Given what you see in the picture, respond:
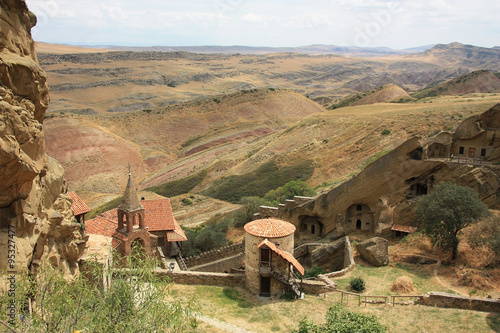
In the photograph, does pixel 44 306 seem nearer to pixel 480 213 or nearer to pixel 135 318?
pixel 135 318

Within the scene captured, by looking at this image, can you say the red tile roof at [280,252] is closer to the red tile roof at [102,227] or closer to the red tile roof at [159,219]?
the red tile roof at [159,219]

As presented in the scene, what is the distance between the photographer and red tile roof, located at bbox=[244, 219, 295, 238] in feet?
73.7

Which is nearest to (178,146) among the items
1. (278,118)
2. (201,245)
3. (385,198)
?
(278,118)

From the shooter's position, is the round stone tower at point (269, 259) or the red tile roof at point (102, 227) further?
the red tile roof at point (102, 227)

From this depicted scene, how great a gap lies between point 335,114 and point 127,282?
65.9m

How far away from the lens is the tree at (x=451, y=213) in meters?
23.2

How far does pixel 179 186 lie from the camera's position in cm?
6259

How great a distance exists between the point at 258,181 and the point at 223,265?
82.7 feet

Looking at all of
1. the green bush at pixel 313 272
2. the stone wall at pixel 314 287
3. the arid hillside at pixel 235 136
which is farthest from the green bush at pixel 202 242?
the arid hillside at pixel 235 136

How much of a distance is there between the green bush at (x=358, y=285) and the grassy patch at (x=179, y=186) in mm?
41495

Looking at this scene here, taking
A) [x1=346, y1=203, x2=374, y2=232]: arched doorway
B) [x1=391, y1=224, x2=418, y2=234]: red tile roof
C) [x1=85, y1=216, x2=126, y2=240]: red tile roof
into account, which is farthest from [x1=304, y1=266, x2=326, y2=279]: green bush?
[x1=85, y1=216, x2=126, y2=240]: red tile roof

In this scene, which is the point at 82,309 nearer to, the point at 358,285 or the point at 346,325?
the point at 346,325

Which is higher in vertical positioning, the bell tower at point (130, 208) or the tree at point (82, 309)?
the tree at point (82, 309)

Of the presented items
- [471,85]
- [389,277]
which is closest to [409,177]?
[389,277]
